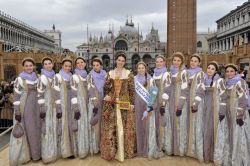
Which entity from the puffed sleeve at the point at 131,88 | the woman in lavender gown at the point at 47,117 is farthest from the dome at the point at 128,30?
the woman in lavender gown at the point at 47,117

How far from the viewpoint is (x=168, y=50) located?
35062mm

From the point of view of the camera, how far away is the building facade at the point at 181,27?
33.6 metres

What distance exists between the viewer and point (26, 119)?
4883 mm

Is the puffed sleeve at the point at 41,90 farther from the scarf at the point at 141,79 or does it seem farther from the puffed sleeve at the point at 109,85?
the scarf at the point at 141,79

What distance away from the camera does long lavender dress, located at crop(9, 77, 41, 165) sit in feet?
15.8

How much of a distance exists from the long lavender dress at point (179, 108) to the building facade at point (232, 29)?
39200 mm

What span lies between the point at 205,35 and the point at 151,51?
1555 cm

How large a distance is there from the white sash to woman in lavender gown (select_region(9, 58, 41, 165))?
1.68 metres

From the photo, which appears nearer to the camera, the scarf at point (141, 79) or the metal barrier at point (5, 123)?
the scarf at point (141, 79)

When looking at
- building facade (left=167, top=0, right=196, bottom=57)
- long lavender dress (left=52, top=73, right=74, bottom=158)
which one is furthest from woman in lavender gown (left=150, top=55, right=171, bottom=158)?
building facade (left=167, top=0, right=196, bottom=57)

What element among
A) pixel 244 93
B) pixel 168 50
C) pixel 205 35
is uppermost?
pixel 205 35

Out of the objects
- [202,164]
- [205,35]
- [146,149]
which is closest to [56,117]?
[146,149]

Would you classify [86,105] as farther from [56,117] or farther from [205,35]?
[205,35]

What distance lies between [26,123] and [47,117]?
35 cm
